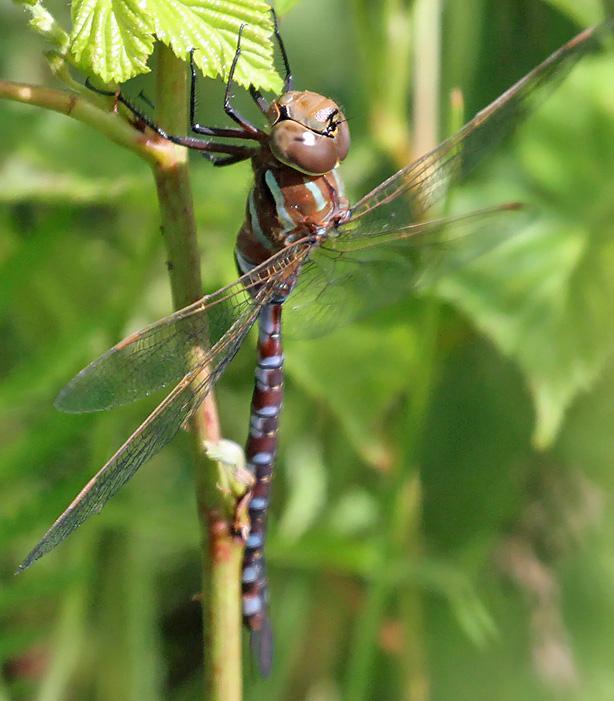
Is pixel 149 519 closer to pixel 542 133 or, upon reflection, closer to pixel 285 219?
pixel 285 219

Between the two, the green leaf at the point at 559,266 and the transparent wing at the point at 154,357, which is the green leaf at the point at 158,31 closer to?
the transparent wing at the point at 154,357

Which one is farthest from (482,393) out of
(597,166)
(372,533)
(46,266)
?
(46,266)

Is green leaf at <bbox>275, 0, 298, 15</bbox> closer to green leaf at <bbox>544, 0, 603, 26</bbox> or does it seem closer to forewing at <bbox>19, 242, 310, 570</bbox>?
forewing at <bbox>19, 242, 310, 570</bbox>

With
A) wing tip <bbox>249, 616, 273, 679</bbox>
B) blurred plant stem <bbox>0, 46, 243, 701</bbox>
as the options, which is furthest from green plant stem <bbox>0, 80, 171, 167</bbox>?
wing tip <bbox>249, 616, 273, 679</bbox>

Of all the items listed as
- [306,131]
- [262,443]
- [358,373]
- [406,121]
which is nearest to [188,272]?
[306,131]

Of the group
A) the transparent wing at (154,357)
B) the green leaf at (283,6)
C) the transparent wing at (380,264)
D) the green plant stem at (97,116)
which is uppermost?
the green leaf at (283,6)

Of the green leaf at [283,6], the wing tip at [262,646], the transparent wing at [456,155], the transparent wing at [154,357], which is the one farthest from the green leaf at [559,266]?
the green leaf at [283,6]

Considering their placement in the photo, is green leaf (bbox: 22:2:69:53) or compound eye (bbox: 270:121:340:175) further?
compound eye (bbox: 270:121:340:175)
